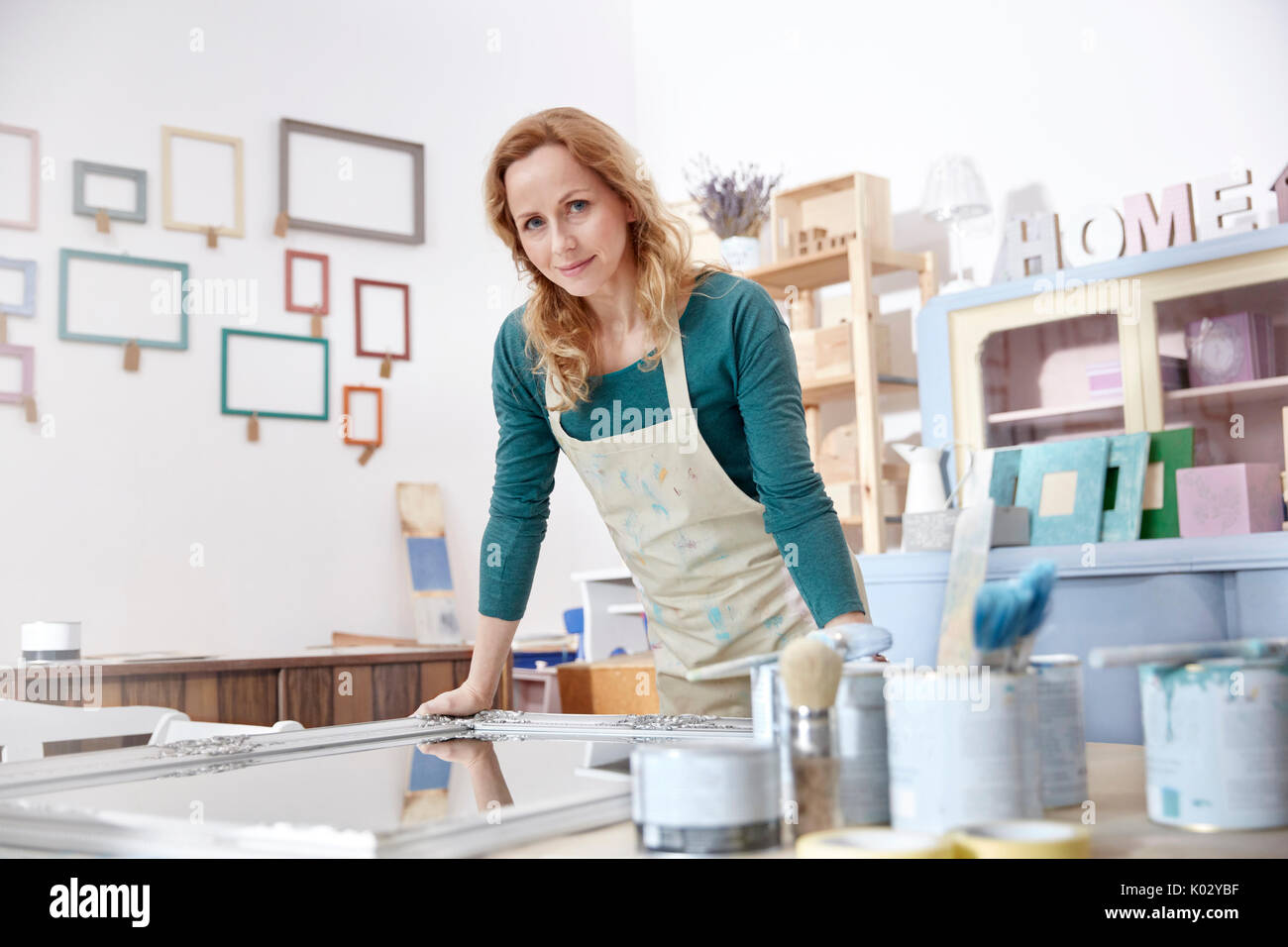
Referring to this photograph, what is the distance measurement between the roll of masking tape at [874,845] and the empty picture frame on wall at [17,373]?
332cm

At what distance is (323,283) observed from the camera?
3883 millimetres

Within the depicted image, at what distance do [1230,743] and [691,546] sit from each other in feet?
3.20

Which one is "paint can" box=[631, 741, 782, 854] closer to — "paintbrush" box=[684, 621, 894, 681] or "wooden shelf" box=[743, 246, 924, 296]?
"paintbrush" box=[684, 621, 894, 681]

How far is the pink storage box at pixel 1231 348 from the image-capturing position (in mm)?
2520

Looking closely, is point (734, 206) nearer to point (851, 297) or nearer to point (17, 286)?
point (851, 297)

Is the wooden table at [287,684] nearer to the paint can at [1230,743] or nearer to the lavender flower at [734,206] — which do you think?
the paint can at [1230,743]

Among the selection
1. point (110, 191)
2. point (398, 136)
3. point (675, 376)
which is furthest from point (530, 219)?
point (398, 136)

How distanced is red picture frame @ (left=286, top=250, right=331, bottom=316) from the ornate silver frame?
295 centimetres

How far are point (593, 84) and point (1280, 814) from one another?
173 inches

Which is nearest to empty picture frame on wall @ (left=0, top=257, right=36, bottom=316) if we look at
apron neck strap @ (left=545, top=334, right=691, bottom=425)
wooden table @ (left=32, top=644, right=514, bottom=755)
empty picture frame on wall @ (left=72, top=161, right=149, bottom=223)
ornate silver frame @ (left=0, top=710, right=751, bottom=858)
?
empty picture frame on wall @ (left=72, top=161, right=149, bottom=223)

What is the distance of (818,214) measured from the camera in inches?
148

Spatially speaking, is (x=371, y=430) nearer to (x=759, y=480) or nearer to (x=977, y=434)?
(x=977, y=434)

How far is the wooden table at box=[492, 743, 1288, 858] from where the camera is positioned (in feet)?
1.97
